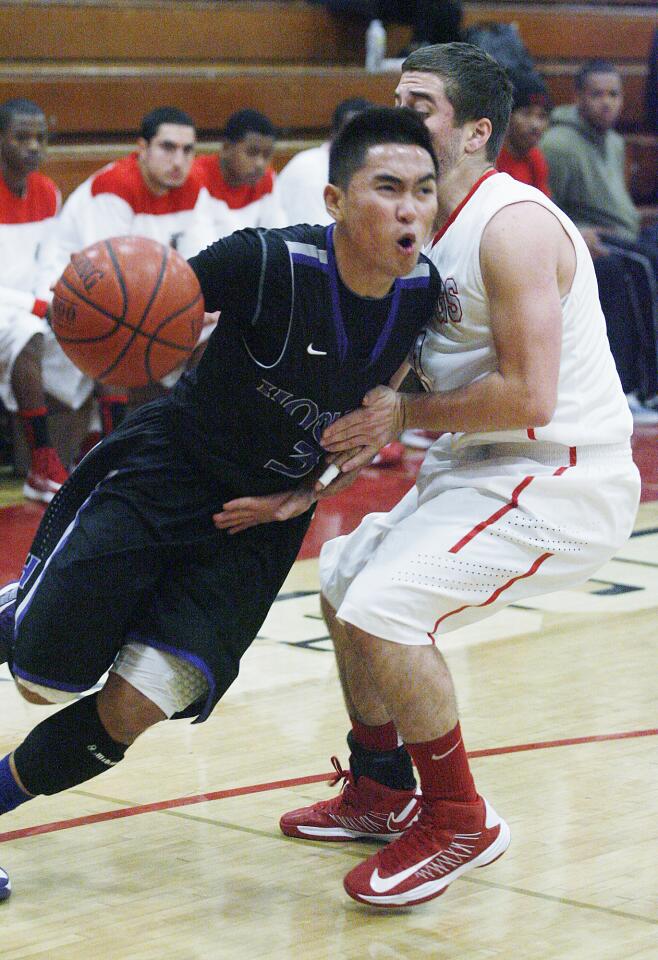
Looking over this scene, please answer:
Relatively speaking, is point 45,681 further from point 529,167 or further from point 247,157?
point 529,167

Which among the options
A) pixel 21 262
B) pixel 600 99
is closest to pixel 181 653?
pixel 21 262

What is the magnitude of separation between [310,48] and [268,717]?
6.88 meters

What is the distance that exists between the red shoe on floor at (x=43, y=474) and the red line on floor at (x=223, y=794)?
3.75 meters

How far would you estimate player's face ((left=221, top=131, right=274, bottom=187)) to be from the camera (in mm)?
8188

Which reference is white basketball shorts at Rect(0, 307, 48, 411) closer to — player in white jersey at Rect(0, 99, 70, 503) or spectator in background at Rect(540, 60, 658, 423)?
player in white jersey at Rect(0, 99, 70, 503)

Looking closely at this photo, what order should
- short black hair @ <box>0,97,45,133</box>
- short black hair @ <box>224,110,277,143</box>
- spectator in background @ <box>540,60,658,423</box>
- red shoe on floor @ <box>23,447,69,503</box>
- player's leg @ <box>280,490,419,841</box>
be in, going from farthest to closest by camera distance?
spectator in background @ <box>540,60,658,423</box>, short black hair @ <box>224,110,277,143</box>, short black hair @ <box>0,97,45,133</box>, red shoe on floor @ <box>23,447,69,503</box>, player's leg @ <box>280,490,419,841</box>

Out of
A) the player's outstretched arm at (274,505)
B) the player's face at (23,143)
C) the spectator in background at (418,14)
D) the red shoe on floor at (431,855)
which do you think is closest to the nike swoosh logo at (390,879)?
the red shoe on floor at (431,855)

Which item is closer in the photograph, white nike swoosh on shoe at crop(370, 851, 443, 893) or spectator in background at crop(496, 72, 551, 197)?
white nike swoosh on shoe at crop(370, 851, 443, 893)

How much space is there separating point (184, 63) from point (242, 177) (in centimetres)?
147

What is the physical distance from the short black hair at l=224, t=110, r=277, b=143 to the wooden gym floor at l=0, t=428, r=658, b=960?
408cm

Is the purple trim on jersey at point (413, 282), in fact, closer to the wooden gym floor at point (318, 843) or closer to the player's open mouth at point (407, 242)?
the player's open mouth at point (407, 242)

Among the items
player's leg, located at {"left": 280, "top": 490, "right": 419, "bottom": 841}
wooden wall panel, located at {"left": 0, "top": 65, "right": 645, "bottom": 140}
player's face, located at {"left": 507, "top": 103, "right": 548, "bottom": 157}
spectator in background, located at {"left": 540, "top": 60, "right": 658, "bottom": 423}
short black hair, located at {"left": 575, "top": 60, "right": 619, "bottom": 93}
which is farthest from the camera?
short black hair, located at {"left": 575, "top": 60, "right": 619, "bottom": 93}

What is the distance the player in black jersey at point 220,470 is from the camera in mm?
2797

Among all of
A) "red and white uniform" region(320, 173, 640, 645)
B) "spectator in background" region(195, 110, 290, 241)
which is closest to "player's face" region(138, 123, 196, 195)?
"spectator in background" region(195, 110, 290, 241)
